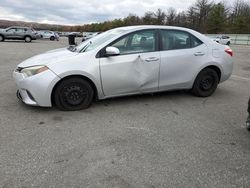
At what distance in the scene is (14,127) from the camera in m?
3.92

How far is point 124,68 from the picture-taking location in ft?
15.8

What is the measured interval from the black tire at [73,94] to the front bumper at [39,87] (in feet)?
0.50

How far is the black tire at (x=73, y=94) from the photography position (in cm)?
454

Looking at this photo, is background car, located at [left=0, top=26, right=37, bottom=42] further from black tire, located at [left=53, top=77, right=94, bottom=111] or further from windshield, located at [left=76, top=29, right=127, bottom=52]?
black tire, located at [left=53, top=77, right=94, bottom=111]

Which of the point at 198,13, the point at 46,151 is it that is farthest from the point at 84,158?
the point at 198,13

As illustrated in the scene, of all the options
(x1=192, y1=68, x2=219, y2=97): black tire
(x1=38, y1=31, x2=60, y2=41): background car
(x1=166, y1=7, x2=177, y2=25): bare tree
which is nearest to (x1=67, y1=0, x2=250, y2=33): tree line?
(x1=166, y1=7, x2=177, y2=25): bare tree

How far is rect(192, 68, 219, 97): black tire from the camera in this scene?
223 inches

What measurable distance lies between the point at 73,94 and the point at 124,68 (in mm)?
1037

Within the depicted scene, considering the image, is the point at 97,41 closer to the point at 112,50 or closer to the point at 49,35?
the point at 112,50

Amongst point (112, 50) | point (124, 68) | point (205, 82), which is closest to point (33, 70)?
point (112, 50)

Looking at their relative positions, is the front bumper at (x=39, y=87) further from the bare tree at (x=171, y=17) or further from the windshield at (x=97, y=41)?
the bare tree at (x=171, y=17)

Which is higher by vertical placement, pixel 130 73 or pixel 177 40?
pixel 177 40

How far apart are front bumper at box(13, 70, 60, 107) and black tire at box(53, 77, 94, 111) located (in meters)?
0.15

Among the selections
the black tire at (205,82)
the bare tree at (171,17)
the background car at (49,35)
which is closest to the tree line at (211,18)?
the bare tree at (171,17)
